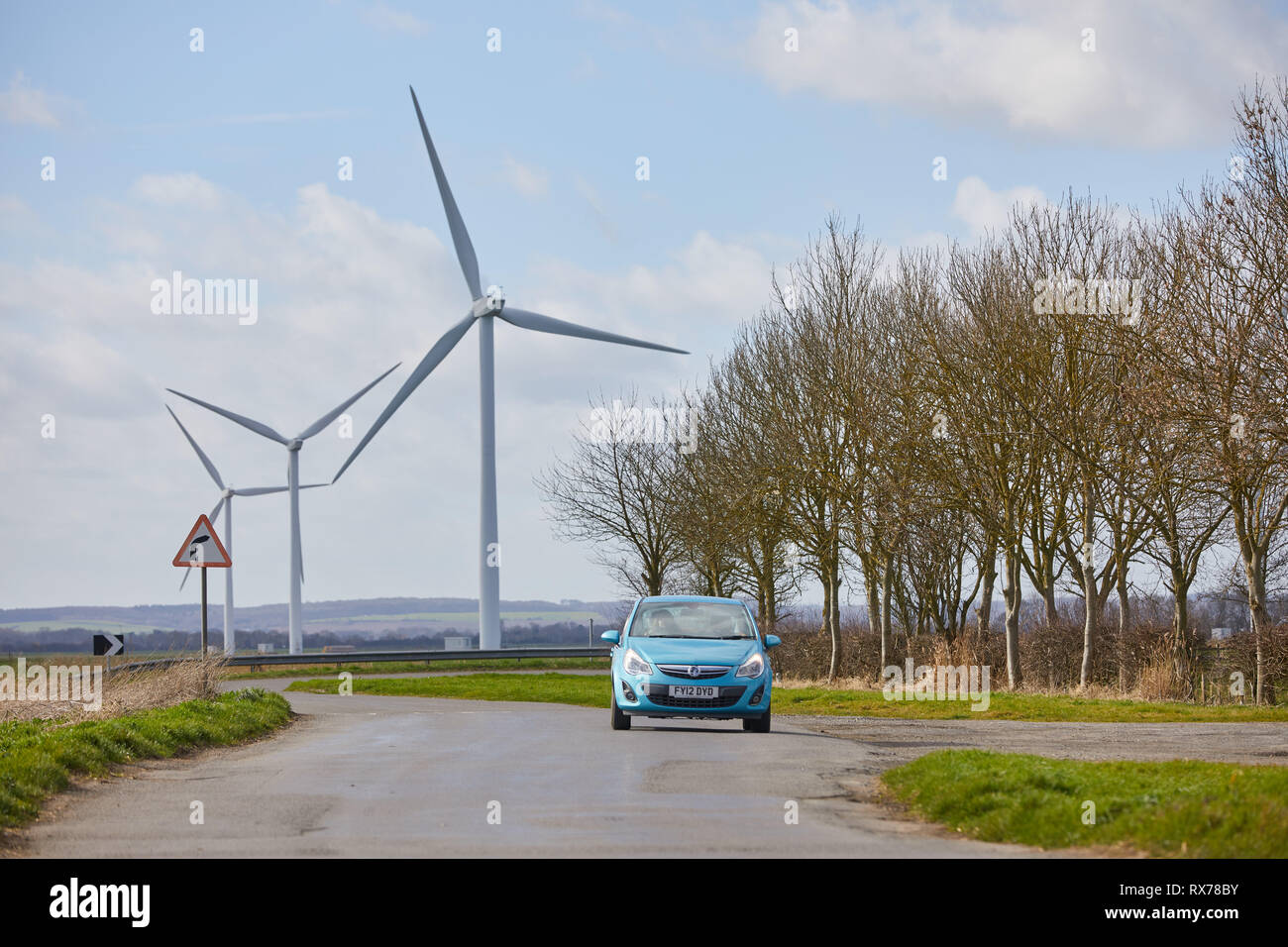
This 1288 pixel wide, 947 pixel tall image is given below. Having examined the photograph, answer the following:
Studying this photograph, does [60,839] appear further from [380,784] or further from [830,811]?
[830,811]

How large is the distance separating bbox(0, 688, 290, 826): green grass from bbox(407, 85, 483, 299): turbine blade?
20.8 m

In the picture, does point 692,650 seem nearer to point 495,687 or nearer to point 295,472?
point 495,687

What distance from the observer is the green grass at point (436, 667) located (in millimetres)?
53491

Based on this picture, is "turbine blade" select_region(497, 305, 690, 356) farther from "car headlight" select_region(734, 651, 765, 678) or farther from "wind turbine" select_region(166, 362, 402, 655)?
"car headlight" select_region(734, 651, 765, 678)

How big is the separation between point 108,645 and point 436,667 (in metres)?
30.7

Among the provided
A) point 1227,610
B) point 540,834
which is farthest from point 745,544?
point 1227,610

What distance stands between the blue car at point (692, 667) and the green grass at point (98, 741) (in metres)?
4.98

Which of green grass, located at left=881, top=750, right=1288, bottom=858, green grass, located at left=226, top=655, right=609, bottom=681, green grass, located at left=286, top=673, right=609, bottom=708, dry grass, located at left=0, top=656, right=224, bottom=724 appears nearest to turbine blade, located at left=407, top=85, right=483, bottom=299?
green grass, located at left=286, top=673, right=609, bottom=708

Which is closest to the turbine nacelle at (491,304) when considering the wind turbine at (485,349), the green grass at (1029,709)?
the wind turbine at (485,349)

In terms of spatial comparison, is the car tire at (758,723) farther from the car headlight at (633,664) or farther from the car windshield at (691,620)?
the car headlight at (633,664)

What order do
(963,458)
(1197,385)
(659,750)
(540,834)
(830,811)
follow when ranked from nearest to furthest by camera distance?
1. (540,834)
2. (830,811)
3. (659,750)
4. (1197,385)
5. (963,458)

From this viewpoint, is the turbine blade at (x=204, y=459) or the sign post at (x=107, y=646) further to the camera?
the turbine blade at (x=204, y=459)

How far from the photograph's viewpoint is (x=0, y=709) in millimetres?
19391
